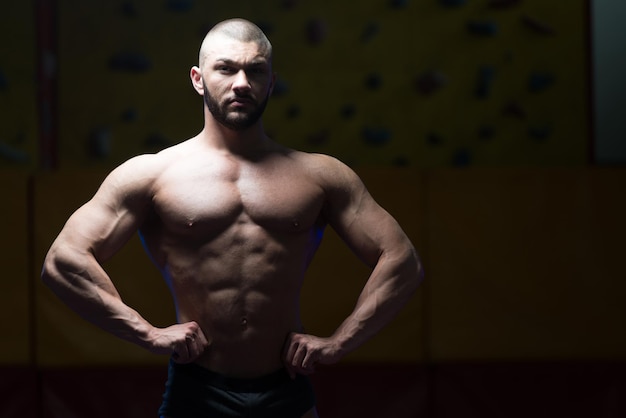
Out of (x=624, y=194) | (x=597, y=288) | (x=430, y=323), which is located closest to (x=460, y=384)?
(x=430, y=323)

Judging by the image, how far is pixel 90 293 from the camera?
2.11 metres

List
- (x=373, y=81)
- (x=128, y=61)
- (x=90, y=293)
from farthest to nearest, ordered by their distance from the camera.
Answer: (x=373, y=81) → (x=128, y=61) → (x=90, y=293)

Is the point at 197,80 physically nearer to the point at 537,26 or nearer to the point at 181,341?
the point at 181,341

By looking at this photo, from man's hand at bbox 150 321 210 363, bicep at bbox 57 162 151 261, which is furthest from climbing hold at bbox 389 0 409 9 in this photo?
man's hand at bbox 150 321 210 363

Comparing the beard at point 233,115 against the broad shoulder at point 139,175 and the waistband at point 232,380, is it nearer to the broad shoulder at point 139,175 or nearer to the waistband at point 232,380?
the broad shoulder at point 139,175

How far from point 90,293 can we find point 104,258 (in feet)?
0.35

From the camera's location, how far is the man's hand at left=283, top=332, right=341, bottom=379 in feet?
7.09

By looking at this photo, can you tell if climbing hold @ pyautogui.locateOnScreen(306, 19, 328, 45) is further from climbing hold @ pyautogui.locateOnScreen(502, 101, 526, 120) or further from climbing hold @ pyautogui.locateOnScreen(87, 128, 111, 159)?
climbing hold @ pyautogui.locateOnScreen(87, 128, 111, 159)

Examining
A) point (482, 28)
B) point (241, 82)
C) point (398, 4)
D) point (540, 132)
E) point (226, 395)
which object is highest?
point (398, 4)

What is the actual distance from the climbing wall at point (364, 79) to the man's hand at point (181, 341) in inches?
82.8

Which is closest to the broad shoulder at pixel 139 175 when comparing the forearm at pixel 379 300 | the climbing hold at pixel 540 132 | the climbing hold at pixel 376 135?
the forearm at pixel 379 300

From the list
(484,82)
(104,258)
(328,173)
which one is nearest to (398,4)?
(484,82)

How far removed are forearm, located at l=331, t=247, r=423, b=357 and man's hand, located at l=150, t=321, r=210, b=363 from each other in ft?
0.98

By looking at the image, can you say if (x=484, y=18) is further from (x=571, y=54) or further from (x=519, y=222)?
(x=519, y=222)
